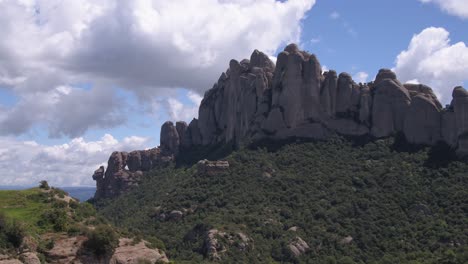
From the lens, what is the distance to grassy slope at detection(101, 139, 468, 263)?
81125mm

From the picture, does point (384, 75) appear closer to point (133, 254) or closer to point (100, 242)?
point (133, 254)

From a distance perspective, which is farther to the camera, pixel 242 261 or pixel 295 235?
pixel 295 235

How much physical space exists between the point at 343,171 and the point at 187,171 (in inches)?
1396

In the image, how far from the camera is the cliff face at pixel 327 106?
4131 inches

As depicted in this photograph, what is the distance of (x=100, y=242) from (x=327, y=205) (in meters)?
55.9

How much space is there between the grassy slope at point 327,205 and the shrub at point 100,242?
3368 cm

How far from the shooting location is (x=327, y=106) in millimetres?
112562

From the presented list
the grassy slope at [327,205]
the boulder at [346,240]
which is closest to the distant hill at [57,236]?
the grassy slope at [327,205]

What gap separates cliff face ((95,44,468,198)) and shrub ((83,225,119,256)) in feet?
237

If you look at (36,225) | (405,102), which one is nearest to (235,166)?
(405,102)

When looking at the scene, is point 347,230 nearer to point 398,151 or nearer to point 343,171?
point 343,171

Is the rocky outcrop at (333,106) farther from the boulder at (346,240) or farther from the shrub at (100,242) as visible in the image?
the shrub at (100,242)

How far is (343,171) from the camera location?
101188 millimetres

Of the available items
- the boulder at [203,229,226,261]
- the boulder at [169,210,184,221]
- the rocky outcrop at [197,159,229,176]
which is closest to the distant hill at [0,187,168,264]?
the boulder at [203,229,226,261]
